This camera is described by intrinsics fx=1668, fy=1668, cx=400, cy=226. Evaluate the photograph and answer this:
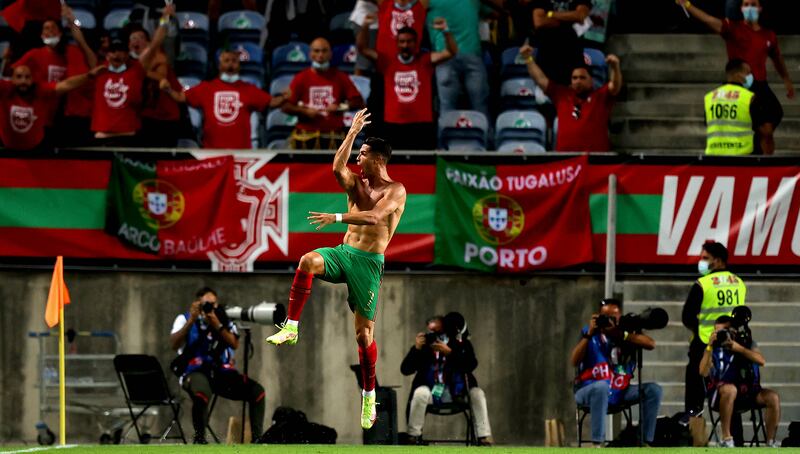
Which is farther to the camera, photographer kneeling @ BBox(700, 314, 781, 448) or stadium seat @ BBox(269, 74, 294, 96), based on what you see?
stadium seat @ BBox(269, 74, 294, 96)

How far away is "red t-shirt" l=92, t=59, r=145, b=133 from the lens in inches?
752

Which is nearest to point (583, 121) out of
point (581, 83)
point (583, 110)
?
point (583, 110)

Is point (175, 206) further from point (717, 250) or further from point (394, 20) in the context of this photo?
point (717, 250)

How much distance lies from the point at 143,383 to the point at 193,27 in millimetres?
6203

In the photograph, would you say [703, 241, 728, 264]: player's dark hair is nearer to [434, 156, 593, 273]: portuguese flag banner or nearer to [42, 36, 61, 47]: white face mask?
[434, 156, 593, 273]: portuguese flag banner

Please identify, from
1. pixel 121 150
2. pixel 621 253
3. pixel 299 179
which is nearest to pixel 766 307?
pixel 621 253

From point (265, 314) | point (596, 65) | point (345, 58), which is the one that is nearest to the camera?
point (265, 314)

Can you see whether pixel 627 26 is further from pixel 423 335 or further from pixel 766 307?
pixel 423 335

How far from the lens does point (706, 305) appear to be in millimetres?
17078

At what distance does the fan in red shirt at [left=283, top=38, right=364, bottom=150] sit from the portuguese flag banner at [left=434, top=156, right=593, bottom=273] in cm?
143

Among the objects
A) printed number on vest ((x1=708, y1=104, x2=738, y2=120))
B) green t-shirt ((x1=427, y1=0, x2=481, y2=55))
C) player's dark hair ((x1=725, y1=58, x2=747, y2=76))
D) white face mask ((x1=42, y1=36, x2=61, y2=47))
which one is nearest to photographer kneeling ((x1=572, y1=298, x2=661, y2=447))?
printed number on vest ((x1=708, y1=104, x2=738, y2=120))

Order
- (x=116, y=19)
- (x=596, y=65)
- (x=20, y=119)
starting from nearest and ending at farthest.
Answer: (x=20, y=119)
(x=596, y=65)
(x=116, y=19)

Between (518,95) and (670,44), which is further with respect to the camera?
(670,44)

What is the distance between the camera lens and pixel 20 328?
18.8 metres
